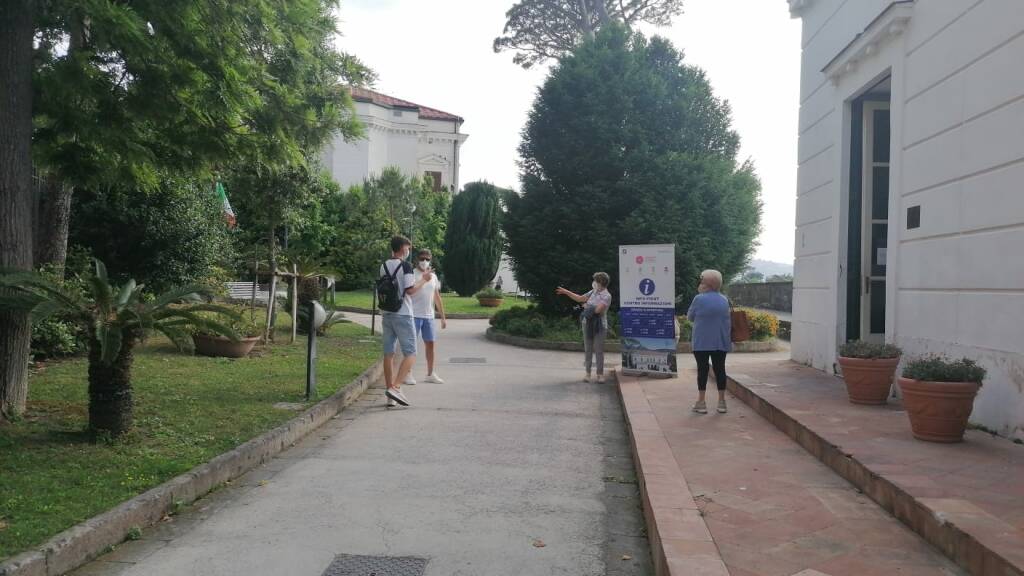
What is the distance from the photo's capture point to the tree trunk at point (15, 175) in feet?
19.7

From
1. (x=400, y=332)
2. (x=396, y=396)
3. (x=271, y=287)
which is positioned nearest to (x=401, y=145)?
(x=271, y=287)

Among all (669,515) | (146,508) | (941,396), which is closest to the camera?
(669,515)

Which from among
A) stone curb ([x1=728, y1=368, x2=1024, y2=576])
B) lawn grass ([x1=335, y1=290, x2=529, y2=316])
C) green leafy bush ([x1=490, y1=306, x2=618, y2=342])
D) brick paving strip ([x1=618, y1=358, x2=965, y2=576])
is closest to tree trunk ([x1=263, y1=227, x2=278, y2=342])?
green leafy bush ([x1=490, y1=306, x2=618, y2=342])

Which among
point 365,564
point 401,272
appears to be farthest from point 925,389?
point 401,272

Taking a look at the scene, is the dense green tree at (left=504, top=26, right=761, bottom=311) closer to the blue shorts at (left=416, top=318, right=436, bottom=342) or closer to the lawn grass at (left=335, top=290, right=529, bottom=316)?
the lawn grass at (left=335, top=290, right=529, bottom=316)

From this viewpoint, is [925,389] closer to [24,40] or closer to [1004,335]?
[1004,335]

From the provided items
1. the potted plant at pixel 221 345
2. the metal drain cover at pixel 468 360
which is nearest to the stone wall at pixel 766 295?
the metal drain cover at pixel 468 360

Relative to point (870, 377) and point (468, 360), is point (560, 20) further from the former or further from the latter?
point (870, 377)

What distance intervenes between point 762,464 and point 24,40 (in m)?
7.01

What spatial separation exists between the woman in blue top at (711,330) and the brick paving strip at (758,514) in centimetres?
100

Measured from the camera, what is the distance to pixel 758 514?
4453 millimetres

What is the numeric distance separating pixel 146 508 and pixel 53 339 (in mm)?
6582

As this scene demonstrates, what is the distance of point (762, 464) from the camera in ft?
18.8

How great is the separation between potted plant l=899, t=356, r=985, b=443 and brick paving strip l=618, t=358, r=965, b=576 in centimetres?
86
